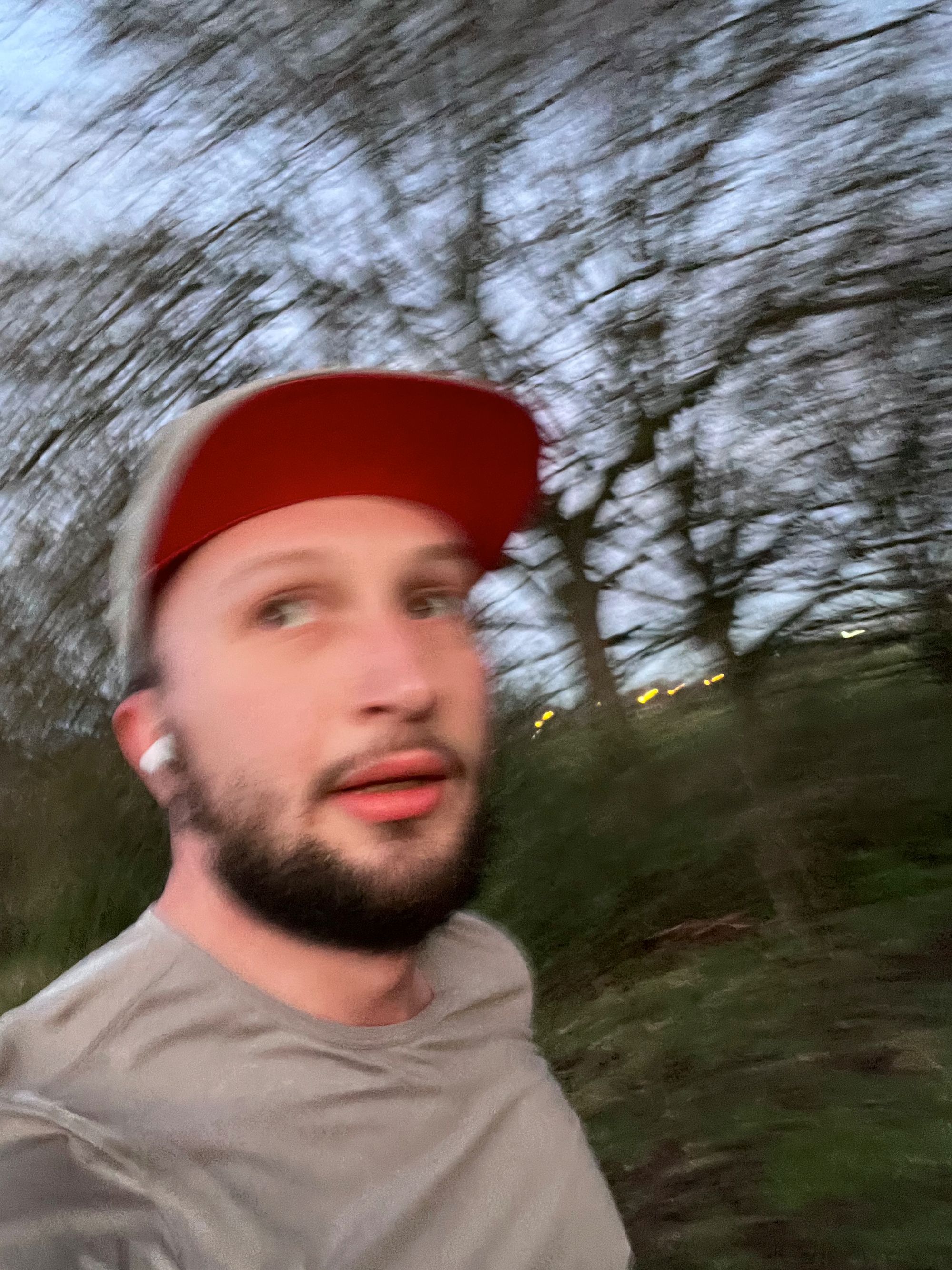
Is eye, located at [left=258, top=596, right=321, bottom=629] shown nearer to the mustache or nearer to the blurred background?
the mustache

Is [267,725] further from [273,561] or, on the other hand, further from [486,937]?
[486,937]

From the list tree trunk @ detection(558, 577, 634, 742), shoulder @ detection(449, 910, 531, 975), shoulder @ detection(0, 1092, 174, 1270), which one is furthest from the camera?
tree trunk @ detection(558, 577, 634, 742)

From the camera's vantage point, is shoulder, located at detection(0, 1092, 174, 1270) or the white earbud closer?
Result: shoulder, located at detection(0, 1092, 174, 1270)

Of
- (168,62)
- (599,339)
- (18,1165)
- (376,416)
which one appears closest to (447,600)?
(376,416)

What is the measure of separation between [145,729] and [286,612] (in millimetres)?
101

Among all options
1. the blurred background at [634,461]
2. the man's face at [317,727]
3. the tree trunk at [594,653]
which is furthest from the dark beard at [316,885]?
the tree trunk at [594,653]

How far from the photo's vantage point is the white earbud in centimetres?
50

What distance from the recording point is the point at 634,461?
0.99 meters

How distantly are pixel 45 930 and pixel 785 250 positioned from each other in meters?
0.88

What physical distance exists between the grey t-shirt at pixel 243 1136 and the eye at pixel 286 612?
155mm

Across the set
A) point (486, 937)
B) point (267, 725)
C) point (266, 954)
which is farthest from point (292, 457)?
point (486, 937)

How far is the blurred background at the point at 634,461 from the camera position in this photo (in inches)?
33.9

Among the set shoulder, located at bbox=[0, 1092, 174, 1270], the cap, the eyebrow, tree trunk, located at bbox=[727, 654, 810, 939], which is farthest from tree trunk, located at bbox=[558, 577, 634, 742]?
shoulder, located at bbox=[0, 1092, 174, 1270]

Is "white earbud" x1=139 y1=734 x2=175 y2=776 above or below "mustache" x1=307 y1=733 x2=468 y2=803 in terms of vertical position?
above
